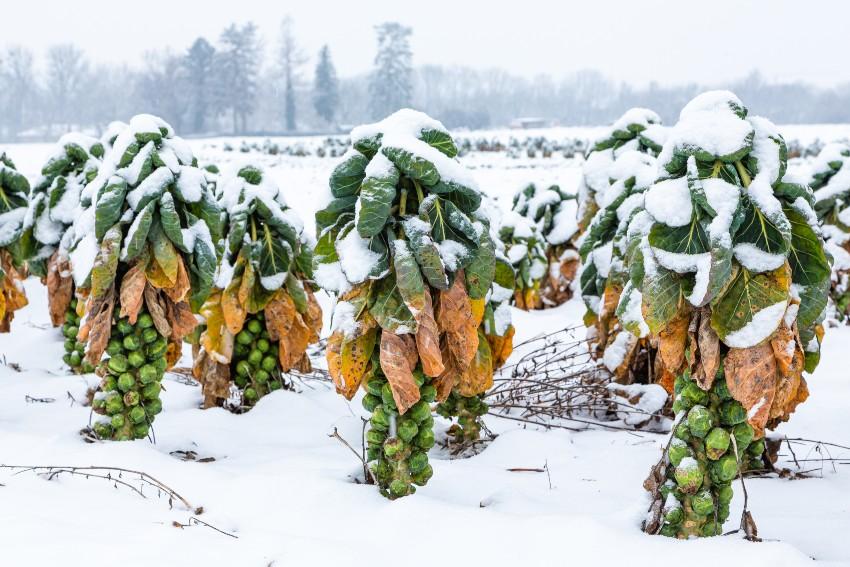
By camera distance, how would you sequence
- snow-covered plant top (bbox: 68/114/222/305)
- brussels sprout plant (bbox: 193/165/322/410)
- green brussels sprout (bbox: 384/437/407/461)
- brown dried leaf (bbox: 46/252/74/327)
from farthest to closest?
brown dried leaf (bbox: 46/252/74/327) → brussels sprout plant (bbox: 193/165/322/410) → snow-covered plant top (bbox: 68/114/222/305) → green brussels sprout (bbox: 384/437/407/461)

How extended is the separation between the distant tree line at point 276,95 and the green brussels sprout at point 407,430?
2111 inches

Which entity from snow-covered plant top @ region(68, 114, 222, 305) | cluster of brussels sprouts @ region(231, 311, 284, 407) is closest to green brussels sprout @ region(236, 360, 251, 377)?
cluster of brussels sprouts @ region(231, 311, 284, 407)

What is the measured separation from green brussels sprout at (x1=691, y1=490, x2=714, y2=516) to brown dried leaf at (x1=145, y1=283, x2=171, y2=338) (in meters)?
2.37

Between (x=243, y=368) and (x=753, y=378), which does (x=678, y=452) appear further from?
(x=243, y=368)

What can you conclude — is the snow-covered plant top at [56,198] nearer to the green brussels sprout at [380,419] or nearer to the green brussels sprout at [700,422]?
the green brussels sprout at [380,419]

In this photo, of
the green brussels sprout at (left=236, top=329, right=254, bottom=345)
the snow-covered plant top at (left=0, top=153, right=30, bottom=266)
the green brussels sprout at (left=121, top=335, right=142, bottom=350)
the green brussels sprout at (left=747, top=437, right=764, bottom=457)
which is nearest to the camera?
the green brussels sprout at (left=747, top=437, right=764, bottom=457)

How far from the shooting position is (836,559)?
7.34 feet

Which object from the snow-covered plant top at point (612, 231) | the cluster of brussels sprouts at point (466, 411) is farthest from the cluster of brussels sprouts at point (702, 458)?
the cluster of brussels sprouts at point (466, 411)

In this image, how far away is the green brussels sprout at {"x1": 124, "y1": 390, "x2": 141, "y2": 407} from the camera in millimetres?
3230

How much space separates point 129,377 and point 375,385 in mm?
1351

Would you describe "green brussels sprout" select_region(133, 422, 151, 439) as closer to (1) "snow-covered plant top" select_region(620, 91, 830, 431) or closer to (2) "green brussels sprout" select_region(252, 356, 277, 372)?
(2) "green brussels sprout" select_region(252, 356, 277, 372)

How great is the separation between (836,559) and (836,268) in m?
4.76

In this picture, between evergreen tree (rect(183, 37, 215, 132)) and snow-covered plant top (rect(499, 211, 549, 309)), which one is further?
evergreen tree (rect(183, 37, 215, 132))

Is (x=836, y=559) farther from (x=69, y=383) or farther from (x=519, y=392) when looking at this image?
(x=69, y=383)
